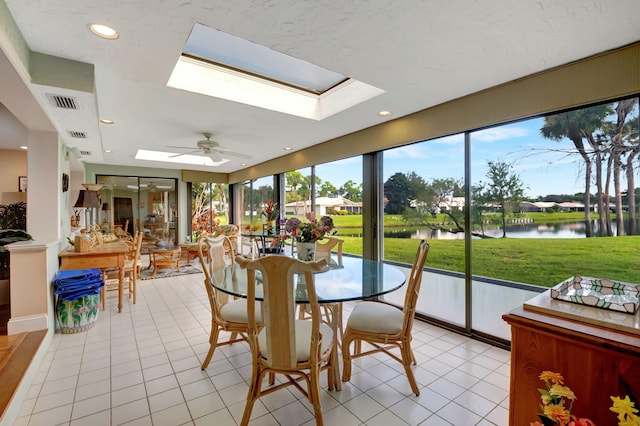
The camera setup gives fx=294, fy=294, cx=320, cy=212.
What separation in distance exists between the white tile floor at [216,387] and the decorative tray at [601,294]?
40.0 inches

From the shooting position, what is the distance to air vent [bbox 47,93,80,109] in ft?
7.76

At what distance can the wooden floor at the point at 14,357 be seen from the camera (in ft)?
6.23

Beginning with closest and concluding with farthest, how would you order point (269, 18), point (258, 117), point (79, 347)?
point (269, 18) < point (79, 347) < point (258, 117)

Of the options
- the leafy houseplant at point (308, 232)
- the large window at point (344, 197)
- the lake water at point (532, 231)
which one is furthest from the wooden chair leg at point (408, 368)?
the large window at point (344, 197)

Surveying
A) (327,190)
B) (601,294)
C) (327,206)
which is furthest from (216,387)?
(327,190)

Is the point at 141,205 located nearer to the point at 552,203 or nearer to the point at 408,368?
the point at 408,368

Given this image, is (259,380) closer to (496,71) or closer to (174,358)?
(174,358)

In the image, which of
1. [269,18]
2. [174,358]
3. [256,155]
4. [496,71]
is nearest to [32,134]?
[174,358]

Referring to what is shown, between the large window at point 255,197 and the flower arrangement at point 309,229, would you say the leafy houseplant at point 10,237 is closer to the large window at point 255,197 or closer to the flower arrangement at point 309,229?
the flower arrangement at point 309,229

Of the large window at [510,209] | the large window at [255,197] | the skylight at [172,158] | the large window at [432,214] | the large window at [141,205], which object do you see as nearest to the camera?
the large window at [510,209]

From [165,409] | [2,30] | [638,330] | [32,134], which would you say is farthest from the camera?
[32,134]

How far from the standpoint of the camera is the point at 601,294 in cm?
135

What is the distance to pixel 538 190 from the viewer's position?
273 centimetres

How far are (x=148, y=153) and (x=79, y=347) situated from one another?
15.5 ft
